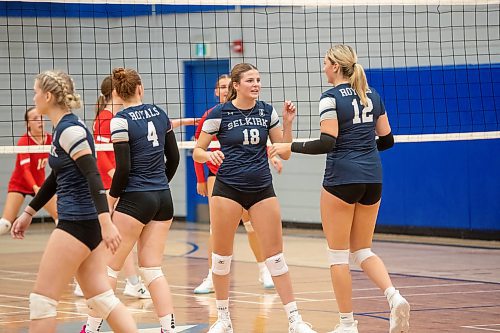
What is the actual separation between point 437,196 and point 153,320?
7739 mm

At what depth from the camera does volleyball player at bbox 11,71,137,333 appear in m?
6.44

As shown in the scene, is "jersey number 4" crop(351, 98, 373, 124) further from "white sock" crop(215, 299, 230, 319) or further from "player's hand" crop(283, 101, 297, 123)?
"white sock" crop(215, 299, 230, 319)

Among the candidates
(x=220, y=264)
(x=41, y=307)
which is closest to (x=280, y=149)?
(x=220, y=264)

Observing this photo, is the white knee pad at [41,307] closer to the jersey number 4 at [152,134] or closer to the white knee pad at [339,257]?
the jersey number 4 at [152,134]

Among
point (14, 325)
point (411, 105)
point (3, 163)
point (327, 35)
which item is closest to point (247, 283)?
point (14, 325)

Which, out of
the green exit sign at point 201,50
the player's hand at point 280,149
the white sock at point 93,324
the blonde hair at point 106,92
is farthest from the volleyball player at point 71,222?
the green exit sign at point 201,50

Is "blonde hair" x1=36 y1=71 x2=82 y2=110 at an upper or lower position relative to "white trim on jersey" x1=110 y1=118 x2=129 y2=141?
upper

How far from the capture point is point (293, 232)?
58.4ft

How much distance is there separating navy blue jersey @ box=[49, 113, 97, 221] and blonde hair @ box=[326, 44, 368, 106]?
2.33 meters

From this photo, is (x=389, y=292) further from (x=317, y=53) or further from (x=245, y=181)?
(x=317, y=53)

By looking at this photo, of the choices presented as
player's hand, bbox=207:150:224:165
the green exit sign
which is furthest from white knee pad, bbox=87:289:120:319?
the green exit sign

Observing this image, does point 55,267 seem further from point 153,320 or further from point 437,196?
point 437,196

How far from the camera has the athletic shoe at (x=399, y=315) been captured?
791 centimetres

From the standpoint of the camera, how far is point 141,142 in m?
7.91
